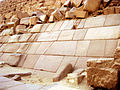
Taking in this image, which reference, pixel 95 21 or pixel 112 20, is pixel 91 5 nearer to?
pixel 95 21

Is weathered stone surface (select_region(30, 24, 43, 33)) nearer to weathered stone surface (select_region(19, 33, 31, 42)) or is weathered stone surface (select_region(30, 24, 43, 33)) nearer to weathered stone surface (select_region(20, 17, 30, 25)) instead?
weathered stone surface (select_region(19, 33, 31, 42))

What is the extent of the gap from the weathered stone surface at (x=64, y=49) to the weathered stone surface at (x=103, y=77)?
202 cm

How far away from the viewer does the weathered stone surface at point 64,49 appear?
4.64m

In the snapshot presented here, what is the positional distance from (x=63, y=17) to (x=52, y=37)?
164 centimetres

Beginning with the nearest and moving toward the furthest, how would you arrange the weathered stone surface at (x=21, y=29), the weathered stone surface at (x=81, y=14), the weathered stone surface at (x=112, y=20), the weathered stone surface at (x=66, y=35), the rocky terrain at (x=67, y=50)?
the rocky terrain at (x=67, y=50)
the weathered stone surface at (x=112, y=20)
the weathered stone surface at (x=66, y=35)
the weathered stone surface at (x=81, y=14)
the weathered stone surface at (x=21, y=29)

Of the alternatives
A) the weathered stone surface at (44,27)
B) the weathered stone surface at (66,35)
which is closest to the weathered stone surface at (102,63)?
the weathered stone surface at (66,35)

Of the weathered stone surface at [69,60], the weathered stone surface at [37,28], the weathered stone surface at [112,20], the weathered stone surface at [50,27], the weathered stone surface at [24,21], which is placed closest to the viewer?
the weathered stone surface at [69,60]

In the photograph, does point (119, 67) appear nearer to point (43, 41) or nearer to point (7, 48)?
point (43, 41)

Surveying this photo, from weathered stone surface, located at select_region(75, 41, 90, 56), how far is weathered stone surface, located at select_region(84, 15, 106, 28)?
1.04 metres

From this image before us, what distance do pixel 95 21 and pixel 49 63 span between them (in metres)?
2.71

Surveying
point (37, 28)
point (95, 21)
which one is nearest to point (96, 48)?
point (95, 21)

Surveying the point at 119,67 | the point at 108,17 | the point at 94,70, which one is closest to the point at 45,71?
the point at 94,70

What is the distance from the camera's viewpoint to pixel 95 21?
5.34 meters

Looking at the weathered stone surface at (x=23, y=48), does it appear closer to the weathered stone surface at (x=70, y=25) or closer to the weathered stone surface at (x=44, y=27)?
the weathered stone surface at (x=44, y=27)
